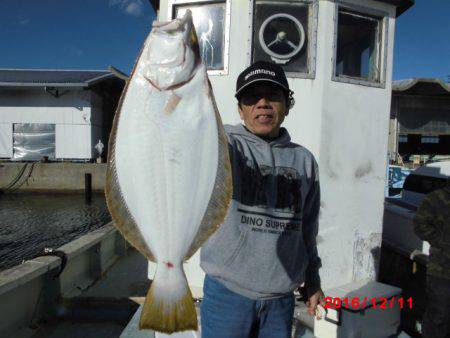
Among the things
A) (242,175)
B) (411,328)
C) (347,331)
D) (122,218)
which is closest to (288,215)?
(242,175)

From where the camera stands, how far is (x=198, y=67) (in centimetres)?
147

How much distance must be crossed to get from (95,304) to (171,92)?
3.98m

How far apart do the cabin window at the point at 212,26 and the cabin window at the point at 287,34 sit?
36 cm

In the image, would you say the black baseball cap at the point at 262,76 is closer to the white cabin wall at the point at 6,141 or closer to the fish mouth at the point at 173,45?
the fish mouth at the point at 173,45

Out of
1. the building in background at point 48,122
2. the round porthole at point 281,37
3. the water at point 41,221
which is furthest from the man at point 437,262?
the building in background at point 48,122

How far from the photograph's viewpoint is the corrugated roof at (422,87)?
15011 mm

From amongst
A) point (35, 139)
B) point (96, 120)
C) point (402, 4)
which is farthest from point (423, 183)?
point (35, 139)

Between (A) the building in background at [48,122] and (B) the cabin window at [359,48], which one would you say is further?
(A) the building in background at [48,122]

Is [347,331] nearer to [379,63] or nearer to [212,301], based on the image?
[212,301]

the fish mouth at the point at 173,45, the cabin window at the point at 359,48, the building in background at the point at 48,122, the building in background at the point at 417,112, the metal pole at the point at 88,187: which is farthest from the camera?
the building in background at the point at 48,122

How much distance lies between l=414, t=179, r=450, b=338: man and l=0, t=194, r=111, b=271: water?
10892mm

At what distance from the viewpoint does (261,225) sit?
2.02 meters

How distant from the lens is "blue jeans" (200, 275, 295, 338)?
2.02m
